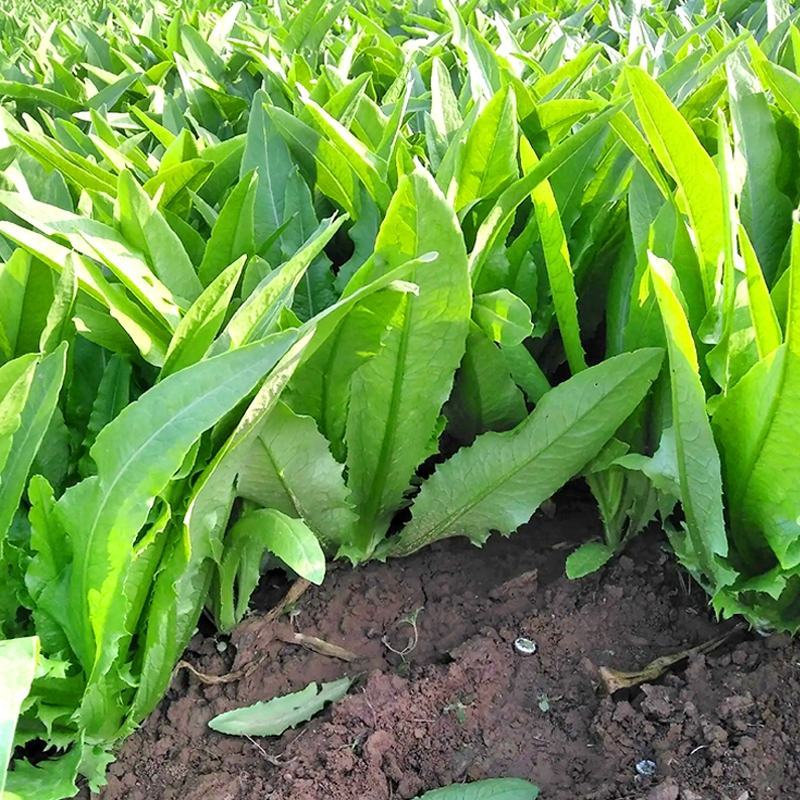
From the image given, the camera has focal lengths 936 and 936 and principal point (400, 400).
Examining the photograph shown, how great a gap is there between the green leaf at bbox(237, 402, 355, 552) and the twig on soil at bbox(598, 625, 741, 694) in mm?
437

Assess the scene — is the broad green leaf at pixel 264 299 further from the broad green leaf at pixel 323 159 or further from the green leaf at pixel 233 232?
the broad green leaf at pixel 323 159

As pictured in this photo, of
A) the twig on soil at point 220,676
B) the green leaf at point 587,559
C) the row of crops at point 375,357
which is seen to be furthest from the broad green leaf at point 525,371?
the twig on soil at point 220,676

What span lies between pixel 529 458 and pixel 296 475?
1.10ft

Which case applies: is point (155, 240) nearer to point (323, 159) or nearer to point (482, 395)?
point (323, 159)

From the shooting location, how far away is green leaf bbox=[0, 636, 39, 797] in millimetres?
791

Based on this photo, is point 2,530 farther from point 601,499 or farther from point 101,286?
point 601,499

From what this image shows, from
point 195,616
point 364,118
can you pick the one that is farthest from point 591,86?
point 195,616

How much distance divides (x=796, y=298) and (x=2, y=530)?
3.17ft

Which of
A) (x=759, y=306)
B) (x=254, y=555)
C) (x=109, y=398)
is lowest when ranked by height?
(x=254, y=555)

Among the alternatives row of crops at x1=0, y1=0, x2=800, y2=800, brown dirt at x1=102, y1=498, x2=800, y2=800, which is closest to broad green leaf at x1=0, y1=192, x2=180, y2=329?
row of crops at x1=0, y1=0, x2=800, y2=800

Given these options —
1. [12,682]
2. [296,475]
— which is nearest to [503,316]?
[296,475]

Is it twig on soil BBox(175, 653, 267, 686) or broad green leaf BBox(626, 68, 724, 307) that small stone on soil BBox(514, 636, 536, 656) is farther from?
broad green leaf BBox(626, 68, 724, 307)

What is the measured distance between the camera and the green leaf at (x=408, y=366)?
3.80 ft

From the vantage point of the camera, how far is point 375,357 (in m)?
1.29
